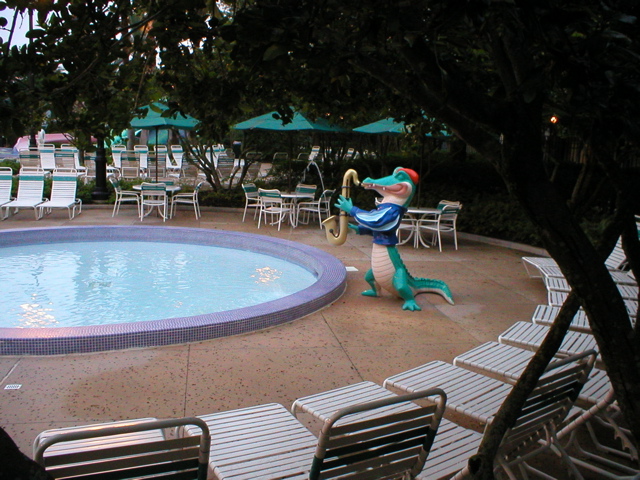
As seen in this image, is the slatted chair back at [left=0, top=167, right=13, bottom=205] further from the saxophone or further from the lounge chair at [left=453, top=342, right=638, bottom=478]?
the lounge chair at [left=453, top=342, right=638, bottom=478]

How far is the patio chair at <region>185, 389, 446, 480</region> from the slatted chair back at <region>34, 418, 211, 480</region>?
36 centimetres

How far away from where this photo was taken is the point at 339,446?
8.69 feet

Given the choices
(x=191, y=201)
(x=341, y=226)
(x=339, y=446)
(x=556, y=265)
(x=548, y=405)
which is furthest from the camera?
(x=191, y=201)

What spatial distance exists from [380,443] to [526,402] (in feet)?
2.89

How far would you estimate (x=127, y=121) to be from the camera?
147 inches

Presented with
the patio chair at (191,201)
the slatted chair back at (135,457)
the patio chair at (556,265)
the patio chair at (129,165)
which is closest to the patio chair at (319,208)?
the patio chair at (191,201)

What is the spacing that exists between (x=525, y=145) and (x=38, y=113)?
2599 millimetres

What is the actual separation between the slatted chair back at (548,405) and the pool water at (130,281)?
513 centimetres

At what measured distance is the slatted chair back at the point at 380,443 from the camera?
8.61 ft

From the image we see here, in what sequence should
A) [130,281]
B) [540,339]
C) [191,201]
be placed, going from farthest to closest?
[191,201], [130,281], [540,339]

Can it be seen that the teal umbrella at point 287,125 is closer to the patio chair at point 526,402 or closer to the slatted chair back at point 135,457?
the patio chair at point 526,402

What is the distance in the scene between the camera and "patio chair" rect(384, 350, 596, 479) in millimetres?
3213

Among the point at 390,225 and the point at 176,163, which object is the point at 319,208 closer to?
the point at 390,225

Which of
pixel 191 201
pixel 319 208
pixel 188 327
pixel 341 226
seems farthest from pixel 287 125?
pixel 188 327
